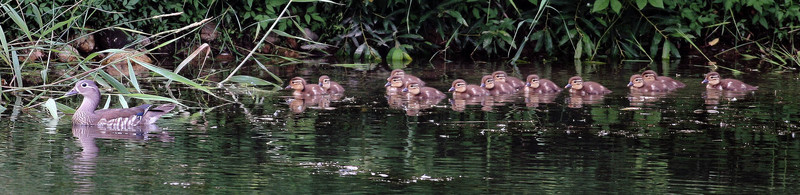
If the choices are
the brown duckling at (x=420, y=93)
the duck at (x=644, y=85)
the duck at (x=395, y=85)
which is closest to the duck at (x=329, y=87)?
the duck at (x=395, y=85)

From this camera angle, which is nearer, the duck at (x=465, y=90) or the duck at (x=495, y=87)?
the duck at (x=465, y=90)

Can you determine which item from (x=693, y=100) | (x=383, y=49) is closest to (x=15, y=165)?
(x=693, y=100)

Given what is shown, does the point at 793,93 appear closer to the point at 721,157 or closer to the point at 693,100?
the point at 693,100

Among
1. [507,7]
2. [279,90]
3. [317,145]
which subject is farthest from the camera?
[507,7]

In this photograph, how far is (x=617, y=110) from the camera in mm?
9836

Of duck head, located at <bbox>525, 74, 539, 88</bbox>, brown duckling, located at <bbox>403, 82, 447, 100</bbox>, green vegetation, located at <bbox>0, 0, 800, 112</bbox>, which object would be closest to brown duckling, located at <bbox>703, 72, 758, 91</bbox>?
duck head, located at <bbox>525, 74, 539, 88</bbox>

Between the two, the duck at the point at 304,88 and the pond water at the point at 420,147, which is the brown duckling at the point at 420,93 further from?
the duck at the point at 304,88

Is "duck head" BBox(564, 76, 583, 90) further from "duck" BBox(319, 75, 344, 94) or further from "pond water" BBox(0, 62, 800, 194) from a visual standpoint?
"duck" BBox(319, 75, 344, 94)

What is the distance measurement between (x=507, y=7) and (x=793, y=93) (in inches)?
201

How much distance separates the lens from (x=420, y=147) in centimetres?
769

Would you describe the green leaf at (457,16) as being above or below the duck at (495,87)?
above

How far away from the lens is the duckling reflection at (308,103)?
9906 mm

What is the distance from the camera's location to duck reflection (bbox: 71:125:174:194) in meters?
6.56

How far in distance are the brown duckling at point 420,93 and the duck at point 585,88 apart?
1.21 meters
